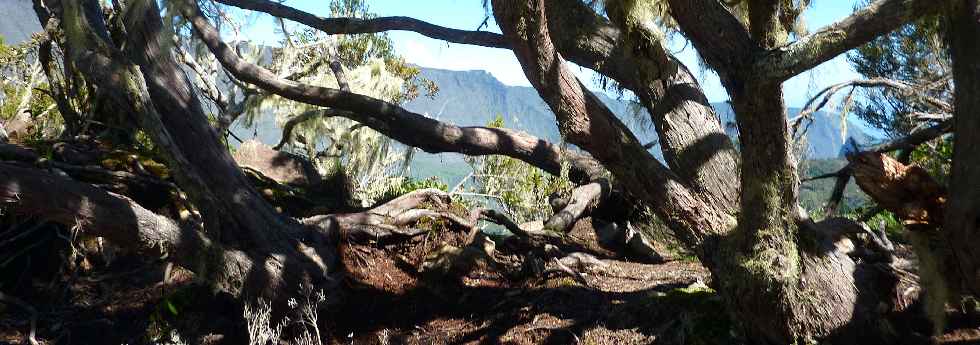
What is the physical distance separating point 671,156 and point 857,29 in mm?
1519

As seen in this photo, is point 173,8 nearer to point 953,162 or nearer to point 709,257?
point 709,257

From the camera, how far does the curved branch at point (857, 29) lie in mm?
2570

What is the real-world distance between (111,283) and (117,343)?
1.04m

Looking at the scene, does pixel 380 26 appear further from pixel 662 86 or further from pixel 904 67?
pixel 904 67

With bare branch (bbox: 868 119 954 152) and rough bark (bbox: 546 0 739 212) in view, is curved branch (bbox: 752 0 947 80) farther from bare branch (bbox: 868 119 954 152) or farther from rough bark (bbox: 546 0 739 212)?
bare branch (bbox: 868 119 954 152)

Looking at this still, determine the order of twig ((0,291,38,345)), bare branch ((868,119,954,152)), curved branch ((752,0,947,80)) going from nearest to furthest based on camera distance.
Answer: curved branch ((752,0,947,80)) → twig ((0,291,38,345)) → bare branch ((868,119,954,152))

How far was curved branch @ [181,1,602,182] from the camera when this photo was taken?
6.04m

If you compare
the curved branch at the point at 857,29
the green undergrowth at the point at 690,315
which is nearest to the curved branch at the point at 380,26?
the green undergrowth at the point at 690,315

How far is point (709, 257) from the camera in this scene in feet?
12.7

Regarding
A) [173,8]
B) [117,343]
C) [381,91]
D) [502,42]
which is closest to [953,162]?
[502,42]

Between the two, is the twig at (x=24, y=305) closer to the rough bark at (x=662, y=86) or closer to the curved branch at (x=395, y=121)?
the curved branch at (x=395, y=121)

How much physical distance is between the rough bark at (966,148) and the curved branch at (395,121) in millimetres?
3787

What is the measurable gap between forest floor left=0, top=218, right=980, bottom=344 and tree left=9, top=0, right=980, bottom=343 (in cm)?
43

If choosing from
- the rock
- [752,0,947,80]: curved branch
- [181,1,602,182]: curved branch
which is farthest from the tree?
the rock
